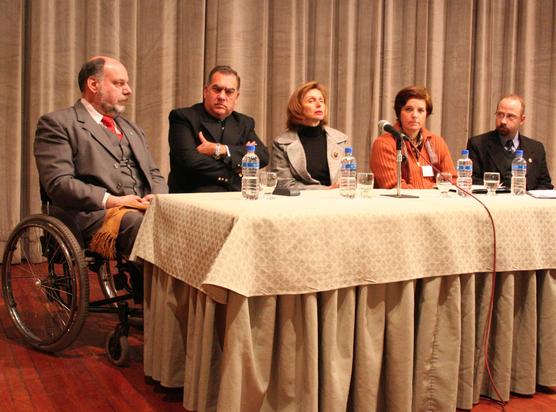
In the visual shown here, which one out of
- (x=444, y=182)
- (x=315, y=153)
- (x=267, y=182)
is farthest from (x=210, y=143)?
(x=444, y=182)

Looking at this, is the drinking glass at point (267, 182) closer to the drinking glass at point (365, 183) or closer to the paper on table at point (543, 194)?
the drinking glass at point (365, 183)

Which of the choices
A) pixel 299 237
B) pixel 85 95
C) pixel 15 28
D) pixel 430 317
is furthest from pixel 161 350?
pixel 15 28

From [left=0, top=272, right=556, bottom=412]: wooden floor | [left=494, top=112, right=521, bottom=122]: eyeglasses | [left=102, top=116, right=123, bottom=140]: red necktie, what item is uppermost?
[left=494, top=112, right=521, bottom=122]: eyeglasses

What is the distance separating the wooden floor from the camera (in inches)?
83.5

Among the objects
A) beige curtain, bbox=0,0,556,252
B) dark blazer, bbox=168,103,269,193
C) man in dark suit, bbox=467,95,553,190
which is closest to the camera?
dark blazer, bbox=168,103,269,193

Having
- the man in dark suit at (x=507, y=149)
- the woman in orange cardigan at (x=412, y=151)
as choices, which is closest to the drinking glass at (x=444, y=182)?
the woman in orange cardigan at (x=412, y=151)

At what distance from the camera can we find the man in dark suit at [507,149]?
153 inches

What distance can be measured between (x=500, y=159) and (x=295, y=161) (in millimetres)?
1321

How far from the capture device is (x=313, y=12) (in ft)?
16.8

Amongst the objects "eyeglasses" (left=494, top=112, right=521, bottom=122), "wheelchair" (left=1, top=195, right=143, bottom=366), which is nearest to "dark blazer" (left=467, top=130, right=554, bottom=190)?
"eyeglasses" (left=494, top=112, right=521, bottom=122)

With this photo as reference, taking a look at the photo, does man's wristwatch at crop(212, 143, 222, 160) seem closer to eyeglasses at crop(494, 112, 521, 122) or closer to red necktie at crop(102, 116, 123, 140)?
red necktie at crop(102, 116, 123, 140)

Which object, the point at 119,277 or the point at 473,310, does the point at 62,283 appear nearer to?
the point at 119,277

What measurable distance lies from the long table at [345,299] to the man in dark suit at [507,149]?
5.33ft

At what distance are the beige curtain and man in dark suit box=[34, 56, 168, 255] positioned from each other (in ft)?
5.29
